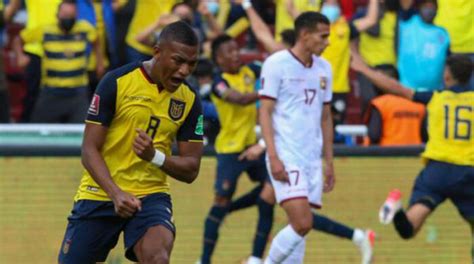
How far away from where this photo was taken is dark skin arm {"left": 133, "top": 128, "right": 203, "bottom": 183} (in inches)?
304

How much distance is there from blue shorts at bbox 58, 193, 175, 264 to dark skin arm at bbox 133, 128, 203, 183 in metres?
0.24

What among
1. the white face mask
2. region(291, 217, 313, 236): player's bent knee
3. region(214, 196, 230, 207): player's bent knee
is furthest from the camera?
the white face mask

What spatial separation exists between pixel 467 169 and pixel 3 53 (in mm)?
5137

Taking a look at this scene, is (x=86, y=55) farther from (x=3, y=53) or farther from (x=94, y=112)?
(x=94, y=112)

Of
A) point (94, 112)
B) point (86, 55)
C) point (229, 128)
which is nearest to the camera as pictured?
point (94, 112)

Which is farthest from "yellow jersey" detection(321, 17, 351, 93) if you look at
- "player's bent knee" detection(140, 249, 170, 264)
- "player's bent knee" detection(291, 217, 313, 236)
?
"player's bent knee" detection(140, 249, 170, 264)

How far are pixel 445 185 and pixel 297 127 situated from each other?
1586 millimetres

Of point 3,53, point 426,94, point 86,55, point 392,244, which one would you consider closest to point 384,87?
point 426,94

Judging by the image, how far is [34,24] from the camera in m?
13.7

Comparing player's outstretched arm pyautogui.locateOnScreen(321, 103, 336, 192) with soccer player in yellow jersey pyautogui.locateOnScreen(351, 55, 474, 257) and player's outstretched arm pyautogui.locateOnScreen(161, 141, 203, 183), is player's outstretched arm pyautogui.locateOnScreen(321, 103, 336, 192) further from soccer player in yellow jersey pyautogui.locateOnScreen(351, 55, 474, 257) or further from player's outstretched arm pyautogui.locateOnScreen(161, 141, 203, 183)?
player's outstretched arm pyautogui.locateOnScreen(161, 141, 203, 183)

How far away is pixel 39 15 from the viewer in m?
13.7

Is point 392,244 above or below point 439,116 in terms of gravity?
below

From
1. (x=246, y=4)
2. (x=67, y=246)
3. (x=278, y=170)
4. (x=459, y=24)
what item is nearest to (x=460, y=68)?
(x=278, y=170)

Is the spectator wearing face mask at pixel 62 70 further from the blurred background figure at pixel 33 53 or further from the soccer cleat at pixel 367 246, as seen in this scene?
the soccer cleat at pixel 367 246
